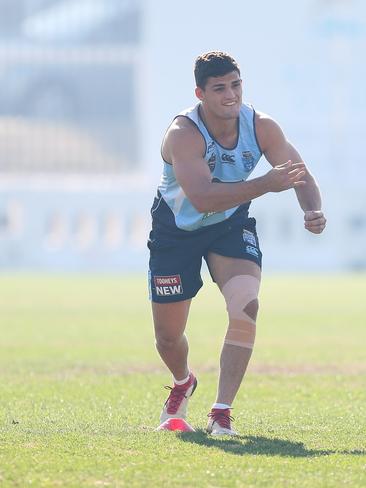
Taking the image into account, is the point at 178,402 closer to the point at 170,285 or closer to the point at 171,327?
the point at 171,327

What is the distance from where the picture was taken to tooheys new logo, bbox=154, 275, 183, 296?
8672 mm

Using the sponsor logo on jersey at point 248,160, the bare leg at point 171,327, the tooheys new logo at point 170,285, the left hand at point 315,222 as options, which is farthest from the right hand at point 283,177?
the bare leg at point 171,327

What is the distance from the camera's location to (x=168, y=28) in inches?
4245

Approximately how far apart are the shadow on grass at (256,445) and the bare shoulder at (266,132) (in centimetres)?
155

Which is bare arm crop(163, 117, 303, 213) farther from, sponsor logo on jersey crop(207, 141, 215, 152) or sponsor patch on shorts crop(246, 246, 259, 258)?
sponsor patch on shorts crop(246, 246, 259, 258)

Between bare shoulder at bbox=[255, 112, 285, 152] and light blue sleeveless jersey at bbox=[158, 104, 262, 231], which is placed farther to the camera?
bare shoulder at bbox=[255, 112, 285, 152]

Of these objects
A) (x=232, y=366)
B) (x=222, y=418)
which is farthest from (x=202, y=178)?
(x=222, y=418)

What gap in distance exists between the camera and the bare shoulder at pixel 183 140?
327 inches

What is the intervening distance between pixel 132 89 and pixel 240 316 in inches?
4134

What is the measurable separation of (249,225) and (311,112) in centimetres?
9513

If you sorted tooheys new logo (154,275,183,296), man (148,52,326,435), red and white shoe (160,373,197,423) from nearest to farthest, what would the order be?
man (148,52,326,435), tooheys new logo (154,275,183,296), red and white shoe (160,373,197,423)

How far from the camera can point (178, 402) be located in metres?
9.00

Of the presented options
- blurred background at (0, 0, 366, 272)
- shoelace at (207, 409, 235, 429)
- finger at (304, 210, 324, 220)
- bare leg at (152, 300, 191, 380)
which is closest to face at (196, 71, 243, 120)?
finger at (304, 210, 324, 220)

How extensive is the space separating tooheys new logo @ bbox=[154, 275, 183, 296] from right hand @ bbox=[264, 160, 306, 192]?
103 centimetres
